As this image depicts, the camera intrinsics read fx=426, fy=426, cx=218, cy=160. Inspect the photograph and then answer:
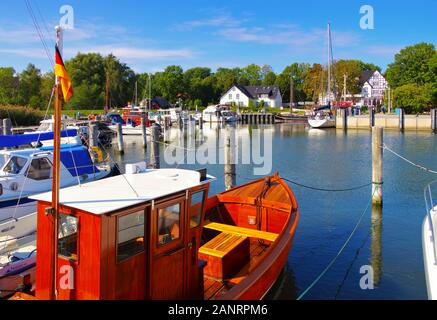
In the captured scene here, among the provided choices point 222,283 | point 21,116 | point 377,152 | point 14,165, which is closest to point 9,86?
point 21,116

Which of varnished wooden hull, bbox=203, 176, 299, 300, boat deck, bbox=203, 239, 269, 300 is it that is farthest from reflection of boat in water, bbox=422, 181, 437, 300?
boat deck, bbox=203, 239, 269, 300

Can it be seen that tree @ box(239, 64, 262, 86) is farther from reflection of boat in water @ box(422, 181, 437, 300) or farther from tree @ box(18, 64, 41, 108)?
reflection of boat in water @ box(422, 181, 437, 300)

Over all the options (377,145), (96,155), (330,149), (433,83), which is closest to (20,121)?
(96,155)

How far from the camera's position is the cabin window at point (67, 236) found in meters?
6.28

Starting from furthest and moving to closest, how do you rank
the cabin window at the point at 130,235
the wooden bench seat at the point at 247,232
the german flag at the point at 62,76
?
the wooden bench seat at the point at 247,232 → the cabin window at the point at 130,235 → the german flag at the point at 62,76

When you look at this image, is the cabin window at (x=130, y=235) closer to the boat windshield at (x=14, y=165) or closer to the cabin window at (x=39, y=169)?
the cabin window at (x=39, y=169)

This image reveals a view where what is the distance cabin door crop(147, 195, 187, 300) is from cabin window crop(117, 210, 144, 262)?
0.62 ft

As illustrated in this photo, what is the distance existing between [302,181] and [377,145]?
8777 mm

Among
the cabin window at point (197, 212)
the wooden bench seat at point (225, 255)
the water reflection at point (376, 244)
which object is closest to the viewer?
the cabin window at point (197, 212)

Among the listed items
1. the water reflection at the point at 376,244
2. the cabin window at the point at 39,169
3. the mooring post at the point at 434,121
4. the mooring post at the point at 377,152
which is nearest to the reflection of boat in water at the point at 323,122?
the mooring post at the point at 434,121

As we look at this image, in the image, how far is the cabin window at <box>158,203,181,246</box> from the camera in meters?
6.83

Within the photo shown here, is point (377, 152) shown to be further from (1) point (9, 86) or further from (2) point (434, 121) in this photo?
(1) point (9, 86)

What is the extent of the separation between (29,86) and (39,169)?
237 ft

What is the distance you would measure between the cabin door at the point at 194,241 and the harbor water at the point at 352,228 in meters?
3.57
